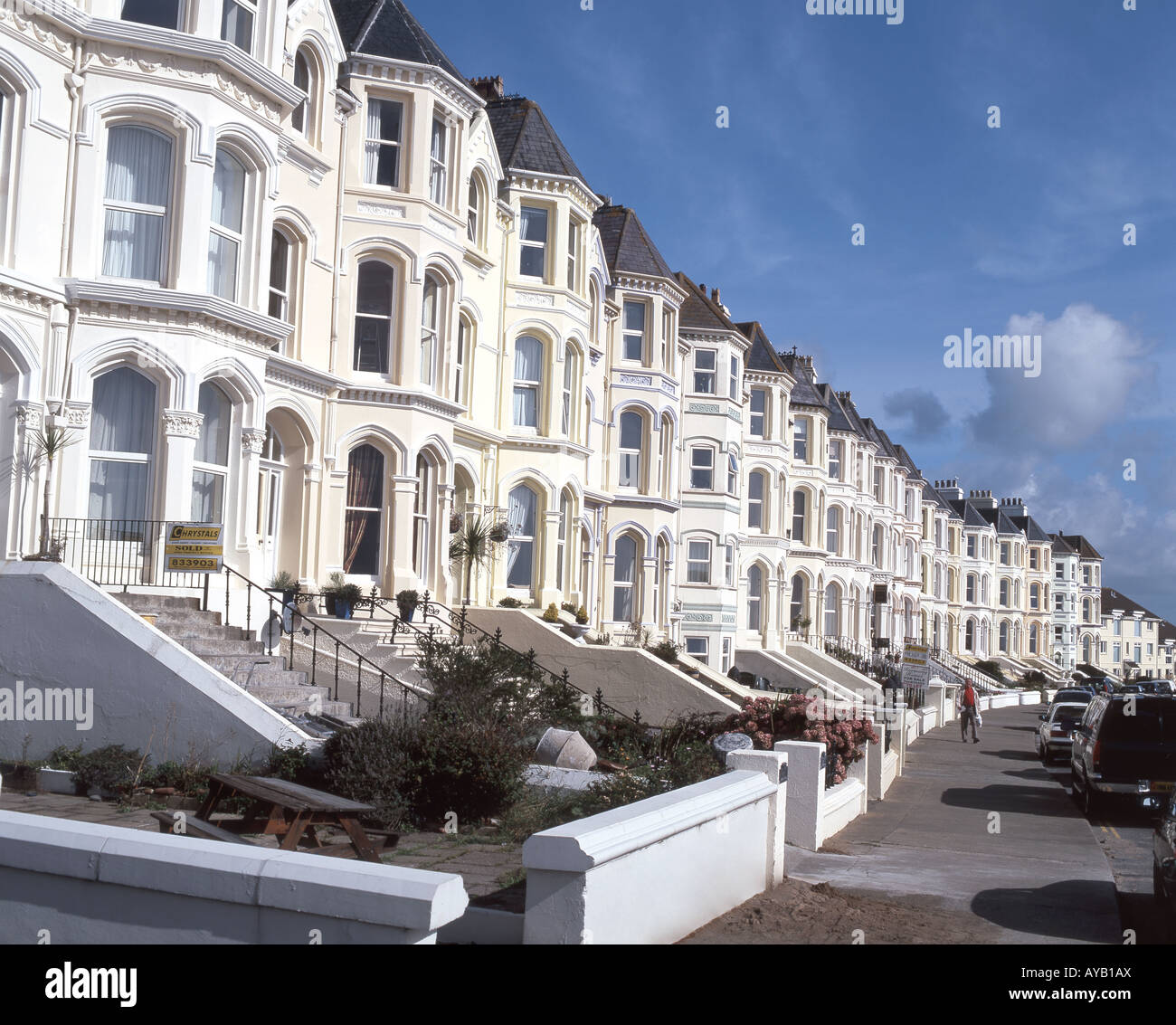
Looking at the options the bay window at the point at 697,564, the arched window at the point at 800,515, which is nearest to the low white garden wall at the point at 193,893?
the bay window at the point at 697,564

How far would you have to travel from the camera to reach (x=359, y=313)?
22562mm

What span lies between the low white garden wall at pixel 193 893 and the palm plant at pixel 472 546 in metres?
17.3

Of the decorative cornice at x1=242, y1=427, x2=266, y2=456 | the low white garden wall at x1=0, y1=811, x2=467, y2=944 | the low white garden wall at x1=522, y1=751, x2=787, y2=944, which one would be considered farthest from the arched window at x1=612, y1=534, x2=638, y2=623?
the low white garden wall at x1=0, y1=811, x2=467, y2=944

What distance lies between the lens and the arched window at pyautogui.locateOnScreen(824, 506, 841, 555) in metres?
50.3

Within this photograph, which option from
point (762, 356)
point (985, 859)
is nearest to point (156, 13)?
point (985, 859)

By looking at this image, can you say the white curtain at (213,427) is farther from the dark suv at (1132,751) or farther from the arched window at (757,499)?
the arched window at (757,499)

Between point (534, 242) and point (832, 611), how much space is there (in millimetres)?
26434

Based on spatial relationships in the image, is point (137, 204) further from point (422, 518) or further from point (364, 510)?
point (422, 518)

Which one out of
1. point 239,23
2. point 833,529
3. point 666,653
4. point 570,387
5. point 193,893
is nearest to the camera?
point 193,893

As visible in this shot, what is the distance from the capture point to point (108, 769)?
1231 cm

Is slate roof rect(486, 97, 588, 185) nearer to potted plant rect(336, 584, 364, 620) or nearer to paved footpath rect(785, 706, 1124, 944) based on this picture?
potted plant rect(336, 584, 364, 620)
